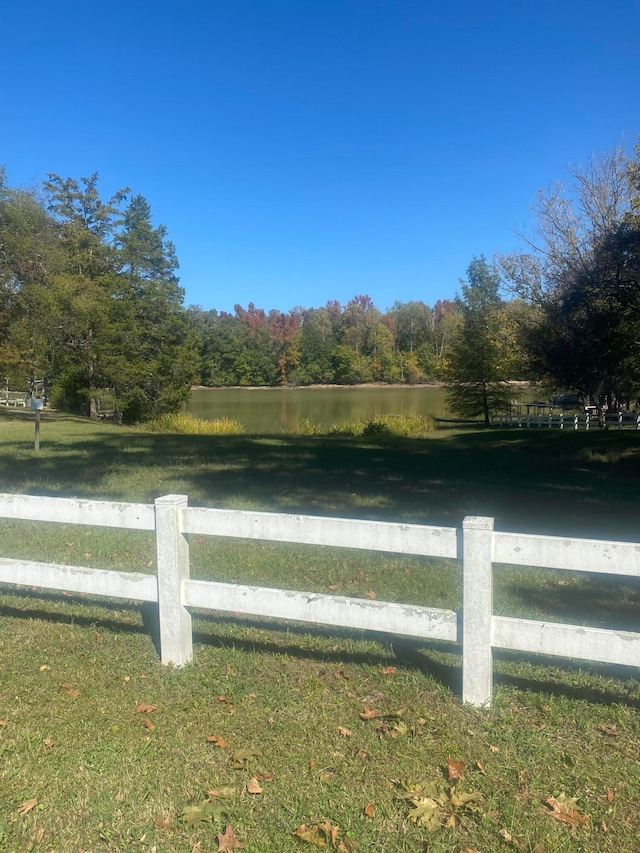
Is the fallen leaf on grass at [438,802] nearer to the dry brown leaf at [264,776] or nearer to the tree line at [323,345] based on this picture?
the dry brown leaf at [264,776]

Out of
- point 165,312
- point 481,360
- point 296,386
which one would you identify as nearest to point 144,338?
point 165,312

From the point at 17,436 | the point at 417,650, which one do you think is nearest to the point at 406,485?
the point at 417,650

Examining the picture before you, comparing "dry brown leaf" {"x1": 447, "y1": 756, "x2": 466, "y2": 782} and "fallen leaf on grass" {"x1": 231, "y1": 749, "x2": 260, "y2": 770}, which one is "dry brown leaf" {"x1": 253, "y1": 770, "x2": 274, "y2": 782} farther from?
"dry brown leaf" {"x1": 447, "y1": 756, "x2": 466, "y2": 782}

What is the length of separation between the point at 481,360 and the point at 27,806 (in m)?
40.8

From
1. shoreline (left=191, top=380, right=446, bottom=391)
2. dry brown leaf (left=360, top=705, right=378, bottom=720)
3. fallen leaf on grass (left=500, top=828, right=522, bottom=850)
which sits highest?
shoreline (left=191, top=380, right=446, bottom=391)

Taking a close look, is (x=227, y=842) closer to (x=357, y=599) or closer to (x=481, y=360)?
(x=357, y=599)

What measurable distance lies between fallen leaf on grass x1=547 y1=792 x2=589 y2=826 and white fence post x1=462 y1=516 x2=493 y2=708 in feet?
2.73

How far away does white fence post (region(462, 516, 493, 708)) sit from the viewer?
12.4ft

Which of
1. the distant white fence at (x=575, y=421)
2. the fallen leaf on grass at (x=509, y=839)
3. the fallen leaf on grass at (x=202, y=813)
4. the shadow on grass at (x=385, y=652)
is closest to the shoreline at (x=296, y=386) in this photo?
the distant white fence at (x=575, y=421)

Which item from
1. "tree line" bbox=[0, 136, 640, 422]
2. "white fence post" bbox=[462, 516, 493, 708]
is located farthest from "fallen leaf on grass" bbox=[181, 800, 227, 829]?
"tree line" bbox=[0, 136, 640, 422]

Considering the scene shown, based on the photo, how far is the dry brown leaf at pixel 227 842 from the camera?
9.18 feet

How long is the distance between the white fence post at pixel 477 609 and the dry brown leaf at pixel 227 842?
1.66 m

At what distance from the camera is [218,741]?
141 inches

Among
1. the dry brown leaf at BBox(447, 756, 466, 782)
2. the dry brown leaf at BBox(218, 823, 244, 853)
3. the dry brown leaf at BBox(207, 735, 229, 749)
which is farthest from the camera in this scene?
the dry brown leaf at BBox(207, 735, 229, 749)
